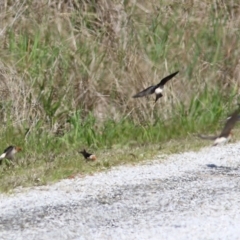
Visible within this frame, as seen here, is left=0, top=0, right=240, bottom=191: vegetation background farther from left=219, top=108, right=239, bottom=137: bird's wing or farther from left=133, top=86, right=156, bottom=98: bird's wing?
left=219, top=108, right=239, bottom=137: bird's wing

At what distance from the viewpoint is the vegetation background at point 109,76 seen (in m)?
11.0

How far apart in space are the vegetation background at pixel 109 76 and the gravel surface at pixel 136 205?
2.69 ft

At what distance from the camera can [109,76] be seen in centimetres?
1243

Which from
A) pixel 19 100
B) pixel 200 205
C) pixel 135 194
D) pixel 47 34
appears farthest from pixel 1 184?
pixel 47 34

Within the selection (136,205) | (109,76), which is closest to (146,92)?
(109,76)

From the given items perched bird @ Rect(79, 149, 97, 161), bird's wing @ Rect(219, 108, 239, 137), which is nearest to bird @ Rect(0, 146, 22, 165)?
perched bird @ Rect(79, 149, 97, 161)

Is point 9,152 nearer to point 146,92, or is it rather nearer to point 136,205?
point 146,92

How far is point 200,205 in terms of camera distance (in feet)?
25.7

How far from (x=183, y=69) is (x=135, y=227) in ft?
20.4

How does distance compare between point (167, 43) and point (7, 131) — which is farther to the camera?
point (167, 43)

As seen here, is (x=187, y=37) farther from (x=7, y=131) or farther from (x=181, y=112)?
(x=7, y=131)

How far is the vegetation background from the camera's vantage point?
11016mm

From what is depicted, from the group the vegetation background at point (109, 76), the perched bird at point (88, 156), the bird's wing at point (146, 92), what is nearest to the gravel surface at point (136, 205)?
the perched bird at point (88, 156)

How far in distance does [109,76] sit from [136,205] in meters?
4.75
